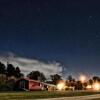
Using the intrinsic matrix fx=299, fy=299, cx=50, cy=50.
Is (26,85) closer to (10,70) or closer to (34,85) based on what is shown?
(34,85)

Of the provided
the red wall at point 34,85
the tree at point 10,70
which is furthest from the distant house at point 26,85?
the tree at point 10,70

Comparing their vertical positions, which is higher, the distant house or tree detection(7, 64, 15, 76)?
tree detection(7, 64, 15, 76)

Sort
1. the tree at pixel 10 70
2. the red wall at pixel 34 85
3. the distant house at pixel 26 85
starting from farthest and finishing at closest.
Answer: the tree at pixel 10 70 → the red wall at pixel 34 85 → the distant house at pixel 26 85

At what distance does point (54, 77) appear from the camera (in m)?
182

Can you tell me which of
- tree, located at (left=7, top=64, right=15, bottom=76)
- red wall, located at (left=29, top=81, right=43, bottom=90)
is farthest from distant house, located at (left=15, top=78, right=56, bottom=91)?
tree, located at (left=7, top=64, right=15, bottom=76)

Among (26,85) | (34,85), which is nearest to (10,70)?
(34,85)

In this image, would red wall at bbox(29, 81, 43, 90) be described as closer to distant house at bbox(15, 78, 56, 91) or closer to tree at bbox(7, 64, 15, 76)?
distant house at bbox(15, 78, 56, 91)

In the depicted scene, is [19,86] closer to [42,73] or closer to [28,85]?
[28,85]

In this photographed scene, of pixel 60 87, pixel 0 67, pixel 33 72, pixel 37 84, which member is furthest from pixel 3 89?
pixel 33 72

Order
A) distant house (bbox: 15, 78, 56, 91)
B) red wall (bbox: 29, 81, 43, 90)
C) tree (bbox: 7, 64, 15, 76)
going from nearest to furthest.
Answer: distant house (bbox: 15, 78, 56, 91)
red wall (bbox: 29, 81, 43, 90)
tree (bbox: 7, 64, 15, 76)

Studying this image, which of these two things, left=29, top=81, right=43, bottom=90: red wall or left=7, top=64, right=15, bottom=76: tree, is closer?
left=29, top=81, right=43, bottom=90: red wall

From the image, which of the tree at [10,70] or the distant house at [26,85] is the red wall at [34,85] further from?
the tree at [10,70]

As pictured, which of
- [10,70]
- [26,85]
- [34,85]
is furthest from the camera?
[10,70]

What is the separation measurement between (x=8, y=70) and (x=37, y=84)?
4419cm
